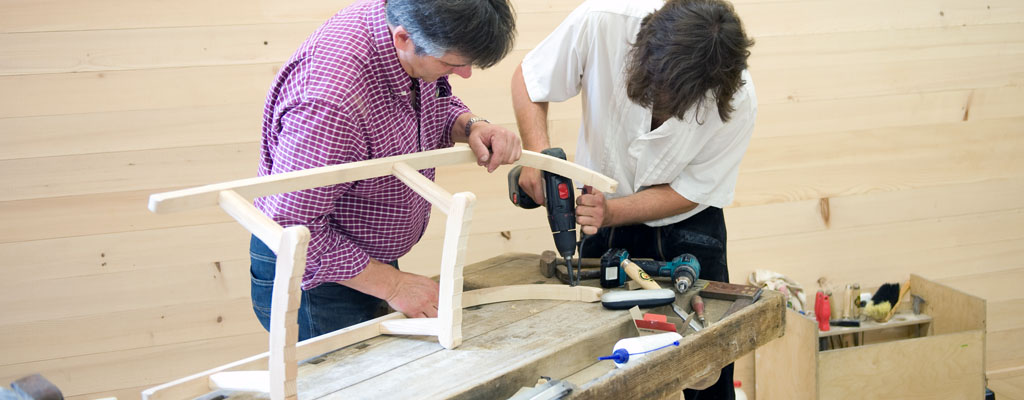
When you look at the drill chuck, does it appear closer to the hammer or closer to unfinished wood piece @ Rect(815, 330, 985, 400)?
the hammer

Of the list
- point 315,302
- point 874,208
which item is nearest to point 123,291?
point 315,302

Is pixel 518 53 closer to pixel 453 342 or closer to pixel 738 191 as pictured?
pixel 738 191

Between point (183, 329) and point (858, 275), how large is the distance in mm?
2638

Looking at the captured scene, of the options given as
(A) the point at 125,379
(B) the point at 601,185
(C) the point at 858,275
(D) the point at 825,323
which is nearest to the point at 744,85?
(B) the point at 601,185

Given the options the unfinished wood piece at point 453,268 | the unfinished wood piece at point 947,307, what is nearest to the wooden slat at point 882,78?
the unfinished wood piece at point 947,307

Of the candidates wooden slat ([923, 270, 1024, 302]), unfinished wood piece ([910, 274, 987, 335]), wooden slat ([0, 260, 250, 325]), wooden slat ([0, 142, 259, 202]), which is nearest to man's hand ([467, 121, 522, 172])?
wooden slat ([0, 142, 259, 202])

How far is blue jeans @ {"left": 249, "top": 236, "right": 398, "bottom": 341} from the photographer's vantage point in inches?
62.4

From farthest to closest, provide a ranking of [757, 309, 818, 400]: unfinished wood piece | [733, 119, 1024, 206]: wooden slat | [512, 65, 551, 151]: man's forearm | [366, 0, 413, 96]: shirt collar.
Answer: [733, 119, 1024, 206]: wooden slat, [757, 309, 818, 400]: unfinished wood piece, [512, 65, 551, 151]: man's forearm, [366, 0, 413, 96]: shirt collar

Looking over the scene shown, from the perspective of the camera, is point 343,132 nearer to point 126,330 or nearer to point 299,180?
point 299,180

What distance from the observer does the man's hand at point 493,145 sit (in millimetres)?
1674

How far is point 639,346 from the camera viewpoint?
1480 millimetres

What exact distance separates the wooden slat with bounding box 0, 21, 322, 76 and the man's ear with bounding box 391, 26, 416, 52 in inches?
45.4

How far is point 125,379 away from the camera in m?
2.44

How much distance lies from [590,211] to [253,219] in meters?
0.92
